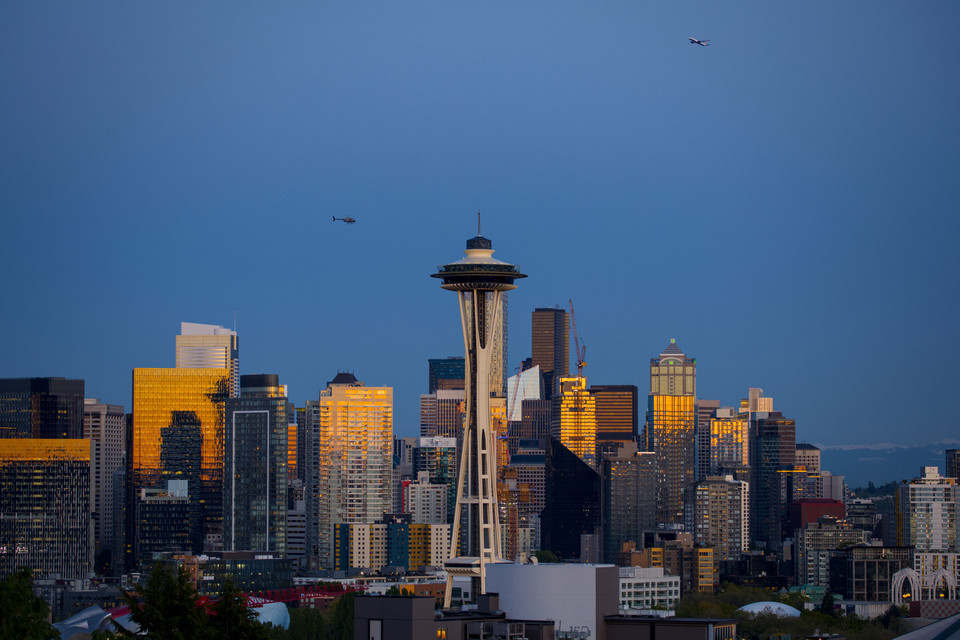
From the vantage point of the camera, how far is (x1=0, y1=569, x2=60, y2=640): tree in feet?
132

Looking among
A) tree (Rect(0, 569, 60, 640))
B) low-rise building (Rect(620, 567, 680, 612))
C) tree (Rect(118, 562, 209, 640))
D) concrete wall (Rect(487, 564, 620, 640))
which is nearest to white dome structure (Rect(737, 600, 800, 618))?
low-rise building (Rect(620, 567, 680, 612))

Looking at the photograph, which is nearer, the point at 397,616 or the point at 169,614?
the point at 169,614

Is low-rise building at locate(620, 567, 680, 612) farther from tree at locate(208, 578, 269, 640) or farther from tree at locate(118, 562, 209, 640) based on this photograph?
tree at locate(118, 562, 209, 640)

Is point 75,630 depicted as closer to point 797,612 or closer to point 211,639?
point 797,612

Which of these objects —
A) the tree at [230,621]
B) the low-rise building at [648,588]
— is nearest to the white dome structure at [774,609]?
the low-rise building at [648,588]

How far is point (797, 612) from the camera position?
153m

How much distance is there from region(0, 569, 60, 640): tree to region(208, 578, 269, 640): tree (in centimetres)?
861

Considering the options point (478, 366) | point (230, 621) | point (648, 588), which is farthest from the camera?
point (648, 588)

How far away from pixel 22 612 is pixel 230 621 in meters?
10.7

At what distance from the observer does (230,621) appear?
167 feet

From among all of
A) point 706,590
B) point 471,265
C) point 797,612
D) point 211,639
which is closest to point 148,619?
point 211,639

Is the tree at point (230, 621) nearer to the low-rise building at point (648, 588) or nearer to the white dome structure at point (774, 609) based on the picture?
the white dome structure at point (774, 609)

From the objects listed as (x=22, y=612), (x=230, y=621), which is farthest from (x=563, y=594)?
(x=22, y=612)

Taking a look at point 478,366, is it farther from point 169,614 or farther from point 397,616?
point 169,614
